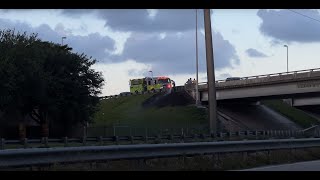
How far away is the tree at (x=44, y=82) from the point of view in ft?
148

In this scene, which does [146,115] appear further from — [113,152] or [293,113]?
[113,152]

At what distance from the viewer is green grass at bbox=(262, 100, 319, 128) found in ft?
263

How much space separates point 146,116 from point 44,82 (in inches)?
723

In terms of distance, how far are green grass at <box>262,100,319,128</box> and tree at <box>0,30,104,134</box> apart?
37224mm

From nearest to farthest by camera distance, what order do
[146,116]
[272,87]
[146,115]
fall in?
[146,116], [146,115], [272,87]

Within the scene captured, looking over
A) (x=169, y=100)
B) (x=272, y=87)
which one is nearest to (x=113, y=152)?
(x=272, y=87)

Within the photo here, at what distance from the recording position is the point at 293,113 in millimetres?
83812

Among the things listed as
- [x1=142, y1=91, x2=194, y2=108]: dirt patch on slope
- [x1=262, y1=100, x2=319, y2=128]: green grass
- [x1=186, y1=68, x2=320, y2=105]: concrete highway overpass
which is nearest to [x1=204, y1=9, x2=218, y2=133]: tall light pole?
[x1=186, y1=68, x2=320, y2=105]: concrete highway overpass

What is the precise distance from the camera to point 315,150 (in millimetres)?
26000

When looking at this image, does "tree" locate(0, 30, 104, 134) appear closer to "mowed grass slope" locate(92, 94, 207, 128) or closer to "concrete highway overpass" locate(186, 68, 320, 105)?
"mowed grass slope" locate(92, 94, 207, 128)

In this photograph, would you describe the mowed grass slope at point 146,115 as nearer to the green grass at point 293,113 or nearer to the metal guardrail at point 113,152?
the green grass at point 293,113

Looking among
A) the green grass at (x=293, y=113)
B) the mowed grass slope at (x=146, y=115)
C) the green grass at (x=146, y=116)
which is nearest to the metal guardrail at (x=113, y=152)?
the green grass at (x=146, y=116)
